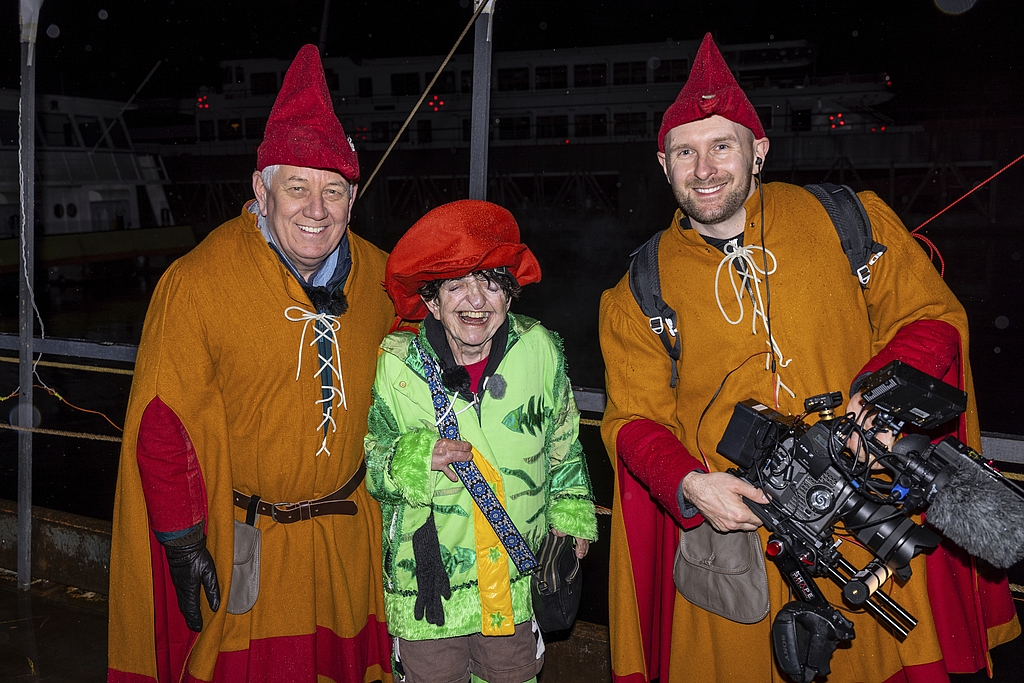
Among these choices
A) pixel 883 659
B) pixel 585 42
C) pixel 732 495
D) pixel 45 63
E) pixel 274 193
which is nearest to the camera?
pixel 732 495

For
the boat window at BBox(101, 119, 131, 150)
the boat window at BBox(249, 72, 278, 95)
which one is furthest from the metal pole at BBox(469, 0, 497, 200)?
the boat window at BBox(249, 72, 278, 95)

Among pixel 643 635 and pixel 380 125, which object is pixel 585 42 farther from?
pixel 643 635

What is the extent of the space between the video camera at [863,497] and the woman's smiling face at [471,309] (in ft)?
2.57

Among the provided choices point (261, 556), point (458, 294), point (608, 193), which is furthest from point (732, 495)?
point (608, 193)

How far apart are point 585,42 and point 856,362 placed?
3420 centimetres

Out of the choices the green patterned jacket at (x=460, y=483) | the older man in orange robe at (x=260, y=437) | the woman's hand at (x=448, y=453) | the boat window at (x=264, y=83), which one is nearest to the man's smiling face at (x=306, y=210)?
the older man in orange robe at (x=260, y=437)

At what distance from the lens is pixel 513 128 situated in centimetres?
3575

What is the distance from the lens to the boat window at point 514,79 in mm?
35562

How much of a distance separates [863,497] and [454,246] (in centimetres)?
130

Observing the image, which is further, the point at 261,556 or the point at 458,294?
the point at 261,556

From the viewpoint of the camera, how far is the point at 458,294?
2574 mm

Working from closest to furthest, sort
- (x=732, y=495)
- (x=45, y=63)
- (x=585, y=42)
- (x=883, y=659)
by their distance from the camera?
(x=732, y=495)
(x=883, y=659)
(x=45, y=63)
(x=585, y=42)

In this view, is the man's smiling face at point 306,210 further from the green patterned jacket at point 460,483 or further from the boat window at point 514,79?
the boat window at point 514,79

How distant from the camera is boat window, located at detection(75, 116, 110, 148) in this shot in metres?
23.8
